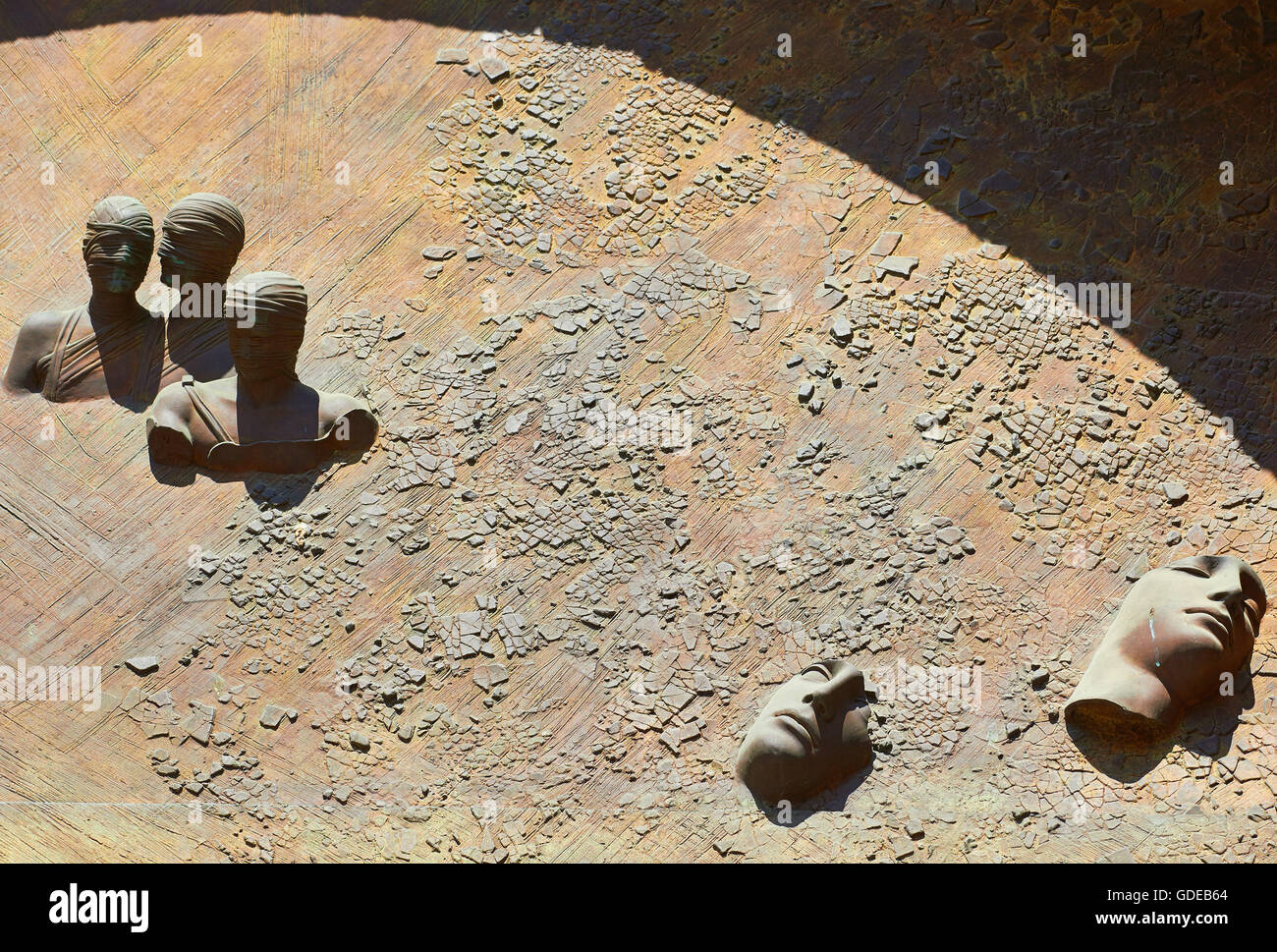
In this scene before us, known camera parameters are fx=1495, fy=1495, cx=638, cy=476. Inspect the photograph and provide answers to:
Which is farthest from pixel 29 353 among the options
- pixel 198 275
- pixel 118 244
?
pixel 198 275

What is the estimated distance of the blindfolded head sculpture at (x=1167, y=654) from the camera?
9.58 meters

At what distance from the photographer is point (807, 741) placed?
9.41 meters

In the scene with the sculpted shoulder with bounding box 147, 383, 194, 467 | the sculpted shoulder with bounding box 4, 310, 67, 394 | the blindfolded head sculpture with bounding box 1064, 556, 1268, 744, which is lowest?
the blindfolded head sculpture with bounding box 1064, 556, 1268, 744

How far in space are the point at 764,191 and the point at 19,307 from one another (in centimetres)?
645

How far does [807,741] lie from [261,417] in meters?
4.86

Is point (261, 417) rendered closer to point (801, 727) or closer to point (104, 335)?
point (104, 335)

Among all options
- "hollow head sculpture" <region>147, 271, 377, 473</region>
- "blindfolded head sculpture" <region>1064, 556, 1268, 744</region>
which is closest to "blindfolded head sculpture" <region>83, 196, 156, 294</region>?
"hollow head sculpture" <region>147, 271, 377, 473</region>

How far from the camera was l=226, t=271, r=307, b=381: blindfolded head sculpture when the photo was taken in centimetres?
1094

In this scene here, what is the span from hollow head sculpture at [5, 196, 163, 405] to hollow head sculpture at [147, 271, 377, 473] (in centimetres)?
57

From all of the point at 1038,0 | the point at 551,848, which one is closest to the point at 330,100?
the point at 1038,0

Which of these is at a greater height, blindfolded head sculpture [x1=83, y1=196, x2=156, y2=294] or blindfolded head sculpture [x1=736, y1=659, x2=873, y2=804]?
blindfolded head sculpture [x1=83, y1=196, x2=156, y2=294]

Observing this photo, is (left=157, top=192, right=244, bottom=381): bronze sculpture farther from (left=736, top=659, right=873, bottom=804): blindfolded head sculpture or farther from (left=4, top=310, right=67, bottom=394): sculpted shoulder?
(left=736, top=659, right=873, bottom=804): blindfolded head sculpture

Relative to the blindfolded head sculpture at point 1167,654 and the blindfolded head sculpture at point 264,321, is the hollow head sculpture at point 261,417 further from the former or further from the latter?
the blindfolded head sculpture at point 1167,654

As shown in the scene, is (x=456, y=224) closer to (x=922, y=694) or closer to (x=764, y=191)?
(x=764, y=191)
